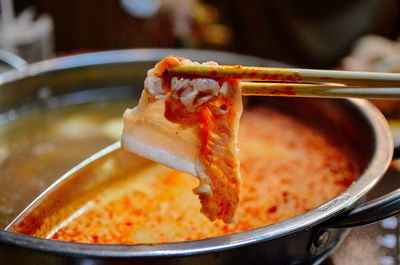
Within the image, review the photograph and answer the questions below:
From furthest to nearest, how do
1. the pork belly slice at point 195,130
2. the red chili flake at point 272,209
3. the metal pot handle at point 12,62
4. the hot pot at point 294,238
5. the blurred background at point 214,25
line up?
the blurred background at point 214,25 < the metal pot handle at point 12,62 < the red chili flake at point 272,209 < the pork belly slice at point 195,130 < the hot pot at point 294,238

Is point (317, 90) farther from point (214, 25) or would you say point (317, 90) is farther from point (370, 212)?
point (214, 25)

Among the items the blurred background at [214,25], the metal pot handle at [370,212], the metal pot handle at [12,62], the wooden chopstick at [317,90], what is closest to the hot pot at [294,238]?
the metal pot handle at [370,212]

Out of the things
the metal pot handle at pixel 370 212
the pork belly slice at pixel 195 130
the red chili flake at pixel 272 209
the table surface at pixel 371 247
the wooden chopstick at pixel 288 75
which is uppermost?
the wooden chopstick at pixel 288 75

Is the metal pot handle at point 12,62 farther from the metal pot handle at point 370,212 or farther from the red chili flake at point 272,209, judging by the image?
the metal pot handle at point 370,212

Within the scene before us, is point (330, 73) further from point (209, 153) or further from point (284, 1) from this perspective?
point (284, 1)

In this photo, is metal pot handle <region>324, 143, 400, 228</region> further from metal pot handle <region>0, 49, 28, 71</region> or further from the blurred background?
the blurred background

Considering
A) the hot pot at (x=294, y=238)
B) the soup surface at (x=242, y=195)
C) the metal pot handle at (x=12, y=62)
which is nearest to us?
the hot pot at (x=294, y=238)
